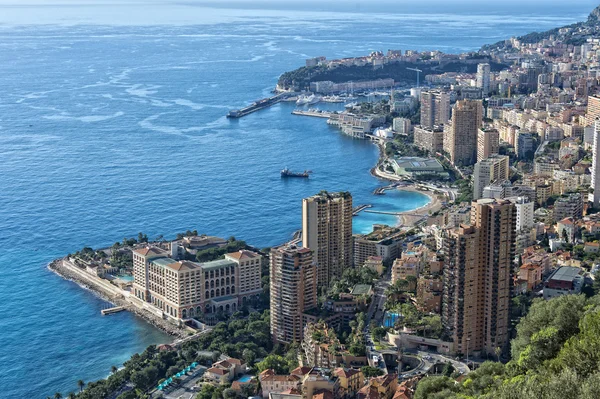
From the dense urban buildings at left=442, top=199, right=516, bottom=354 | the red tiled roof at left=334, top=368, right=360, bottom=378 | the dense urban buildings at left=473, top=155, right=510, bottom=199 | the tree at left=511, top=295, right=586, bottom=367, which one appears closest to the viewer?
the tree at left=511, top=295, right=586, bottom=367

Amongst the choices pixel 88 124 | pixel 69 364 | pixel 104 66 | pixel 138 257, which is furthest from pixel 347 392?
Answer: pixel 104 66

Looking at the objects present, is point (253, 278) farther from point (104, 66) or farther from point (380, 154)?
point (104, 66)

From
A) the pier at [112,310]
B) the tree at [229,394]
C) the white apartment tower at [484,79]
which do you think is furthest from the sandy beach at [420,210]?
the white apartment tower at [484,79]

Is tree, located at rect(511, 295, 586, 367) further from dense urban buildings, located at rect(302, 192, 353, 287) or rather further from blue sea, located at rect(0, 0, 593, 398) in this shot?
blue sea, located at rect(0, 0, 593, 398)

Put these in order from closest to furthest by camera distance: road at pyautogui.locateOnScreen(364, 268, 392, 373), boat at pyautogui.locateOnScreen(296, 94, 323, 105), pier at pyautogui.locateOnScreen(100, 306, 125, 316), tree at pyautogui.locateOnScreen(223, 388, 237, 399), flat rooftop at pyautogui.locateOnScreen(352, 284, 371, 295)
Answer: tree at pyautogui.locateOnScreen(223, 388, 237, 399) → road at pyautogui.locateOnScreen(364, 268, 392, 373) → flat rooftop at pyautogui.locateOnScreen(352, 284, 371, 295) → pier at pyautogui.locateOnScreen(100, 306, 125, 316) → boat at pyautogui.locateOnScreen(296, 94, 323, 105)

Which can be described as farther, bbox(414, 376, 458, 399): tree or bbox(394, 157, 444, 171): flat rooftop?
bbox(394, 157, 444, 171): flat rooftop

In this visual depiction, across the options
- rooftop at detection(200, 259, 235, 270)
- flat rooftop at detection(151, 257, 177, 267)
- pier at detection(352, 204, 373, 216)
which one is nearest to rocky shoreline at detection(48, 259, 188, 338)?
flat rooftop at detection(151, 257, 177, 267)

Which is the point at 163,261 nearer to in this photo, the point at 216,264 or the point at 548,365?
the point at 216,264
